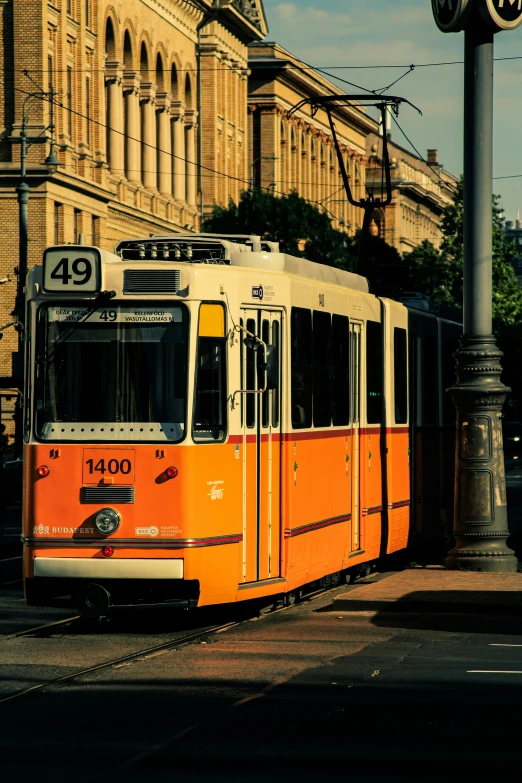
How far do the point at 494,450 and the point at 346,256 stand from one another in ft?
129

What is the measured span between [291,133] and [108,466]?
74608mm

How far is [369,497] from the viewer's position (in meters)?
16.0

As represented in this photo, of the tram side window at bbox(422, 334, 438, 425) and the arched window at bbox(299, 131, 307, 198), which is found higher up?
the arched window at bbox(299, 131, 307, 198)

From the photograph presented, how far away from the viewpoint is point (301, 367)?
13453mm

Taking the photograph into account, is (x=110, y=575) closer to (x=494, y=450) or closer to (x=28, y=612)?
(x=28, y=612)

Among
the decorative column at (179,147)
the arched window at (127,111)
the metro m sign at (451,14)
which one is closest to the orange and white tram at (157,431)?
the metro m sign at (451,14)

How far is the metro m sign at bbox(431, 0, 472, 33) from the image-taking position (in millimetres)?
15516

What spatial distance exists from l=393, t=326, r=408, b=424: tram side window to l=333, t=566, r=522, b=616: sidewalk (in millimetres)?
2688

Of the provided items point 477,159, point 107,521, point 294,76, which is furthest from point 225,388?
point 294,76

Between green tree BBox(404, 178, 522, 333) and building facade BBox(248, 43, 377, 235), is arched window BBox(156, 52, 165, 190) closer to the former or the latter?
building facade BBox(248, 43, 377, 235)

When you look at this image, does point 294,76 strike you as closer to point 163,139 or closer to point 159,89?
point 159,89

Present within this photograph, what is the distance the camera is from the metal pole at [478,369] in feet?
51.3

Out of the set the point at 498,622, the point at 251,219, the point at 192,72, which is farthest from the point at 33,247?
the point at 498,622

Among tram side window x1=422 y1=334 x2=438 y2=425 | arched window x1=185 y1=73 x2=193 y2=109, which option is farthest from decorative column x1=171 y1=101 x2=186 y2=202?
tram side window x1=422 y1=334 x2=438 y2=425
